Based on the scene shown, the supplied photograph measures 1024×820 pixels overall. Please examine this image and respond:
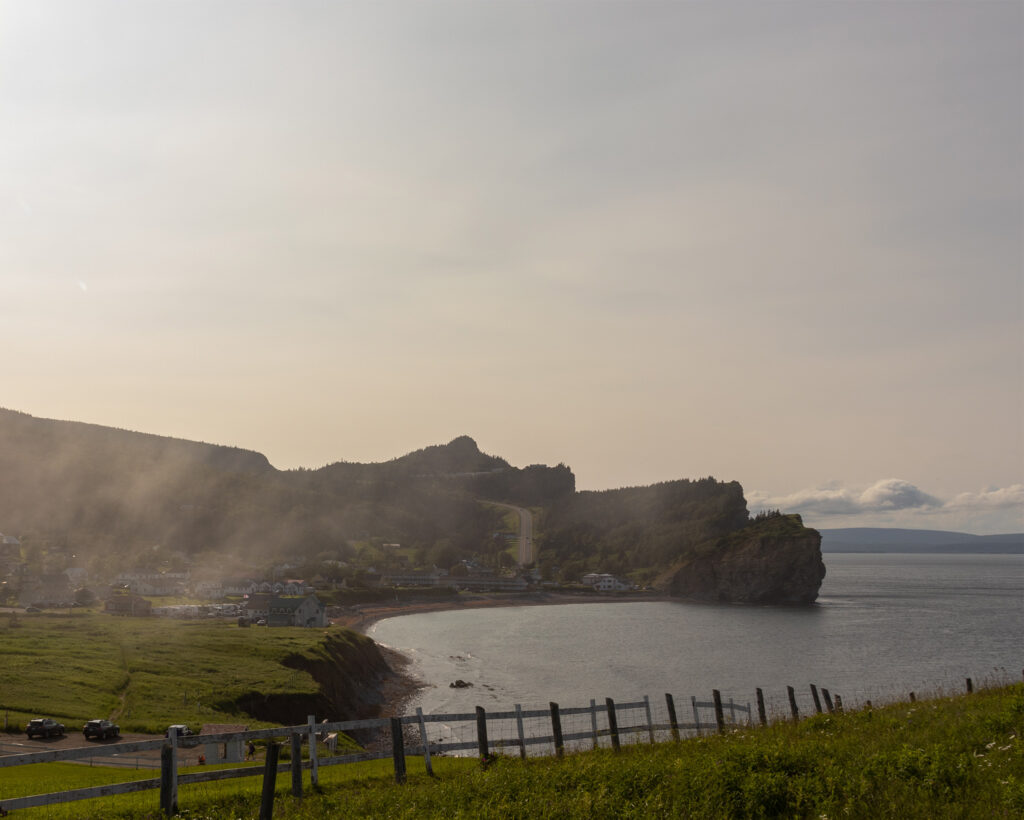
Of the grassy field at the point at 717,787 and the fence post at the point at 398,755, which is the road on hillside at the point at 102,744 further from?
the fence post at the point at 398,755

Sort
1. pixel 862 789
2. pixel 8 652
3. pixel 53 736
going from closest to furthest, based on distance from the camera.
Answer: pixel 862 789
pixel 53 736
pixel 8 652

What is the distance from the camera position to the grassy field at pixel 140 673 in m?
48.1

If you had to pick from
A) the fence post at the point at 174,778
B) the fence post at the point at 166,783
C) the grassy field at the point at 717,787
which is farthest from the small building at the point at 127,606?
the fence post at the point at 166,783

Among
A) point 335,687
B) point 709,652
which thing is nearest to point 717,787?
point 335,687

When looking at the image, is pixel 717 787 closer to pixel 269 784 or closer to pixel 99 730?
pixel 269 784

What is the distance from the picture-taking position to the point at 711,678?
8031 cm

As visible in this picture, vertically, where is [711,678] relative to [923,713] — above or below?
below

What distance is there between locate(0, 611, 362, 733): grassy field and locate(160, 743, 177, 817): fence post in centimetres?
3243

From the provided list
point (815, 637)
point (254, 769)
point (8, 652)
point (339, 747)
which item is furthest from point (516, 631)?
point (254, 769)

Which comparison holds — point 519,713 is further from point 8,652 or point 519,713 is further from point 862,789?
point 8,652

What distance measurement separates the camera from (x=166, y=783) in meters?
14.8

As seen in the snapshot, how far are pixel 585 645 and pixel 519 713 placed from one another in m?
97.0

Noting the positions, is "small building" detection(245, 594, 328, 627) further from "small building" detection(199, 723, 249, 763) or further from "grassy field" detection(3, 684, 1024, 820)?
"grassy field" detection(3, 684, 1024, 820)

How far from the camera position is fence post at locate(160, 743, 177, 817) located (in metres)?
14.7
